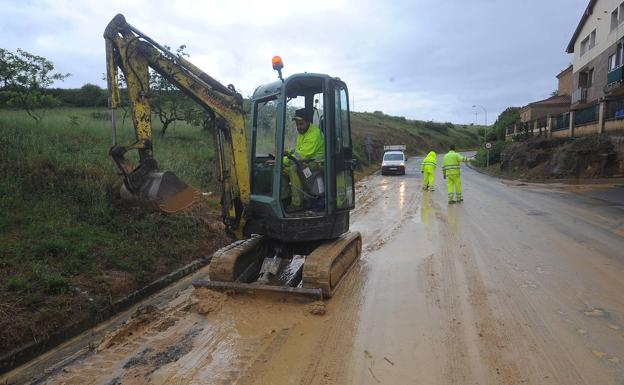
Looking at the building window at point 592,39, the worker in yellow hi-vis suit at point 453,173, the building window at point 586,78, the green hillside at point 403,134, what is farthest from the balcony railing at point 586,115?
the green hillside at point 403,134

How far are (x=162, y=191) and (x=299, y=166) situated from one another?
179 centimetres

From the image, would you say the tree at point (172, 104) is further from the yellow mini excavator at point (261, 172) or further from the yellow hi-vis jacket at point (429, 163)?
the yellow mini excavator at point (261, 172)

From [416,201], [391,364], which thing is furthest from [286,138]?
[416,201]

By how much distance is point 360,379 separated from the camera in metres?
3.46

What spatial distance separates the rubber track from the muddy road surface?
6.7 inches

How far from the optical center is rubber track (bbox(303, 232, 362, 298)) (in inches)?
202

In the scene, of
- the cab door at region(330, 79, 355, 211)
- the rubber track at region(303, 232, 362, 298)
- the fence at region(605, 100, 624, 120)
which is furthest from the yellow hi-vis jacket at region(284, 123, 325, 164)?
the fence at region(605, 100, 624, 120)

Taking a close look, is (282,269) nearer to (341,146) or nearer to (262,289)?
(262,289)

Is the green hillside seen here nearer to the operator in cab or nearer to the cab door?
the cab door

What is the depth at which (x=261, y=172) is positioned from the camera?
6.09m

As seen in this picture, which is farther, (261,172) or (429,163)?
(429,163)

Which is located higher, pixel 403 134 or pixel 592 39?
pixel 592 39

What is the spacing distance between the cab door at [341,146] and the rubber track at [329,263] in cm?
51

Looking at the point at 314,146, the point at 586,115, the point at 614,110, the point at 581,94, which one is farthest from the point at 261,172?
the point at 581,94
